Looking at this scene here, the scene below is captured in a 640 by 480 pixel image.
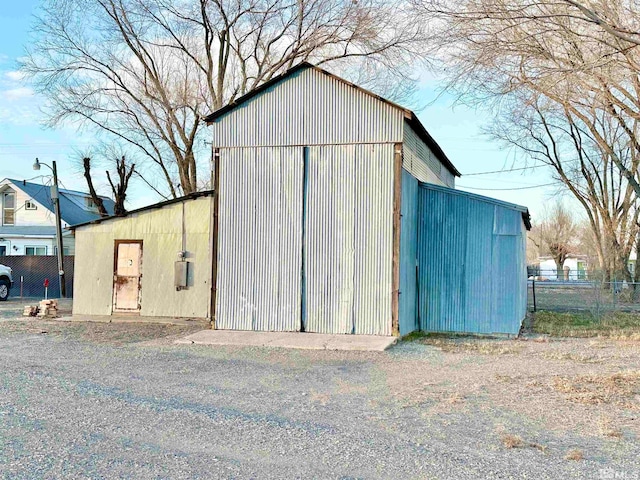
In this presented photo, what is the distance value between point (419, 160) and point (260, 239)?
449 cm

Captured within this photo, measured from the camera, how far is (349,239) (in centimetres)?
1433

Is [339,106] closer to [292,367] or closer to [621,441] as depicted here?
[292,367]

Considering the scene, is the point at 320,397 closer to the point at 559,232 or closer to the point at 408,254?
the point at 408,254

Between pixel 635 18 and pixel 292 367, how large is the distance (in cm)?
848

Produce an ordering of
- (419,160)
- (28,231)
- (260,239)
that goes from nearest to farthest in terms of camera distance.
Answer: (260,239) < (419,160) < (28,231)

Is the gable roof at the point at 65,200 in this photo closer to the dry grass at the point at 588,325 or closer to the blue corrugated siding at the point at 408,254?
the blue corrugated siding at the point at 408,254

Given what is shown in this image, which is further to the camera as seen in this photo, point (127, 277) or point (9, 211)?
point (9, 211)

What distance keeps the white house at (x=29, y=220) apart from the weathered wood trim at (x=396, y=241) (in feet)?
86.3

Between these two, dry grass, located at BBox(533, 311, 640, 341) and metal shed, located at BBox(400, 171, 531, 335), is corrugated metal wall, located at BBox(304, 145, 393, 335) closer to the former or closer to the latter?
metal shed, located at BBox(400, 171, 531, 335)

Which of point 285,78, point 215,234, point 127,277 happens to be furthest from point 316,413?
point 127,277

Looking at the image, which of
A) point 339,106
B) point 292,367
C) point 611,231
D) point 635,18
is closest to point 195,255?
point 339,106

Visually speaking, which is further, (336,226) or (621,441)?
(336,226)

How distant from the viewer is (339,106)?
14477mm

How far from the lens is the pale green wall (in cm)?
1683
